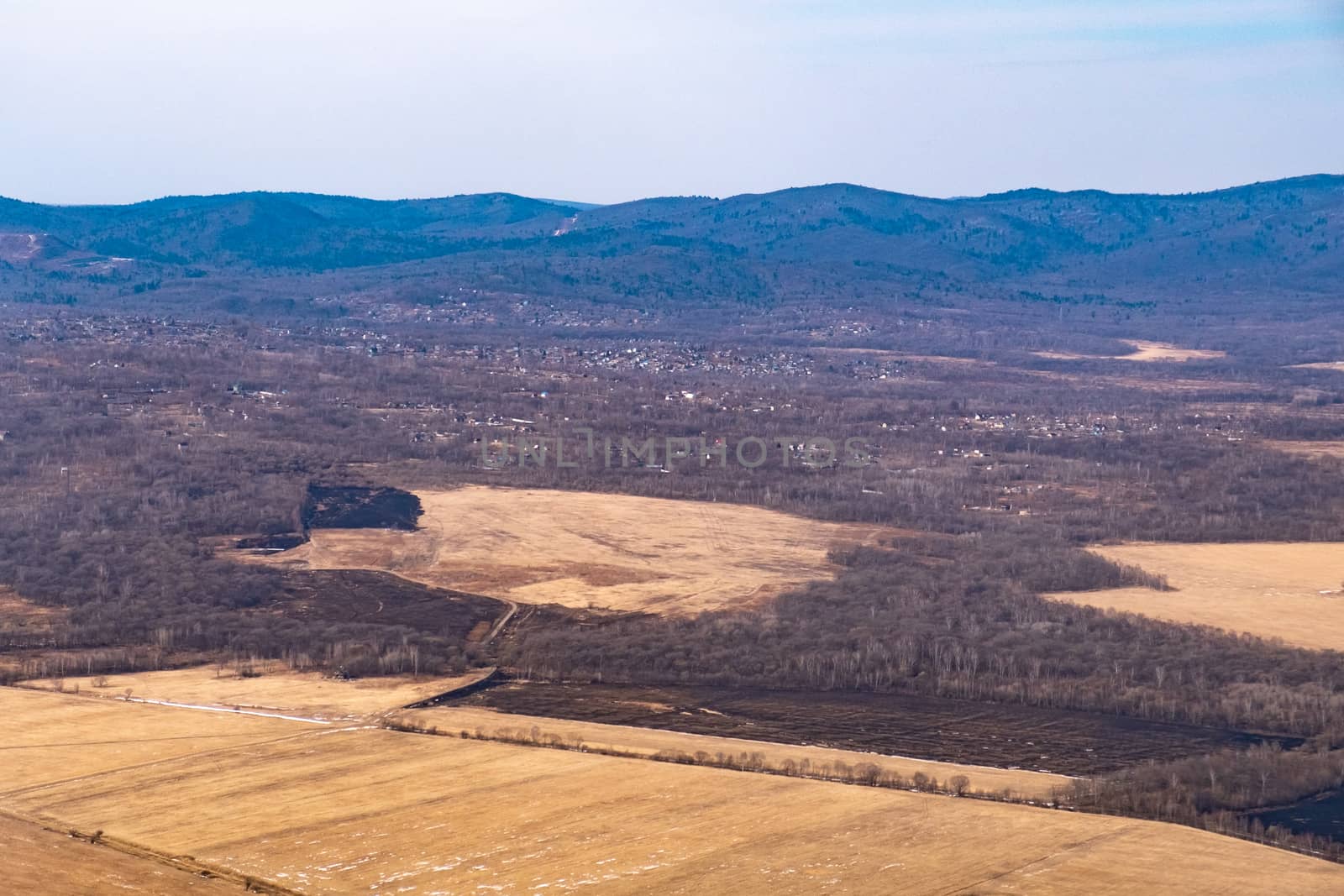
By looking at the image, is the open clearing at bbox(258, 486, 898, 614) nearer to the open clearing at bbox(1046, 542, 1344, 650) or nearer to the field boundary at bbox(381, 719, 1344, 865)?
the open clearing at bbox(1046, 542, 1344, 650)

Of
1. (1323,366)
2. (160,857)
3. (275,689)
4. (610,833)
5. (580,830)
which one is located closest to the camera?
(160,857)

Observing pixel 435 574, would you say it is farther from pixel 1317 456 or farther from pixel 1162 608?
pixel 1317 456

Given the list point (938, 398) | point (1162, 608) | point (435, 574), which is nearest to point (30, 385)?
point (435, 574)

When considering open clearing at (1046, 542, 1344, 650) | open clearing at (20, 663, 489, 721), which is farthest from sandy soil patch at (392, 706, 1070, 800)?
open clearing at (1046, 542, 1344, 650)

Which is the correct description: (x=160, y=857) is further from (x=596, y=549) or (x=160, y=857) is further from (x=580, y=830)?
(x=596, y=549)

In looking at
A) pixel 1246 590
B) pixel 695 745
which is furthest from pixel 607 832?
pixel 1246 590

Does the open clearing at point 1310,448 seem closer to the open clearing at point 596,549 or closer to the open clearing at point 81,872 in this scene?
the open clearing at point 596,549
